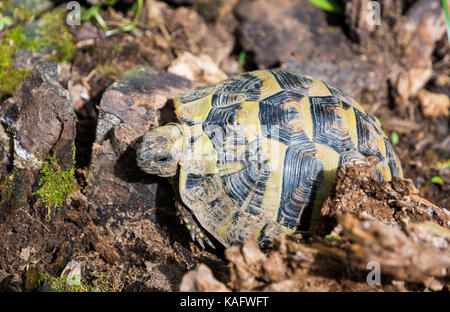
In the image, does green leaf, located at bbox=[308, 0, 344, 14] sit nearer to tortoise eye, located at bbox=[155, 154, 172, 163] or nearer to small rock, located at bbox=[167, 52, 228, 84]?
small rock, located at bbox=[167, 52, 228, 84]

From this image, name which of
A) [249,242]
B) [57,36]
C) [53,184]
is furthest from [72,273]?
[57,36]

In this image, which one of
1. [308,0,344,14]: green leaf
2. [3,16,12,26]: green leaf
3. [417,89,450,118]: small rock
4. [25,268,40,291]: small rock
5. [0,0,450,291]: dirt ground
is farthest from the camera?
[308,0,344,14]: green leaf

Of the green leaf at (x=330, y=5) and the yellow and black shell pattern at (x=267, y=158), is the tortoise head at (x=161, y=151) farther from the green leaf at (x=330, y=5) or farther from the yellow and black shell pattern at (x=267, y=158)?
the green leaf at (x=330, y=5)

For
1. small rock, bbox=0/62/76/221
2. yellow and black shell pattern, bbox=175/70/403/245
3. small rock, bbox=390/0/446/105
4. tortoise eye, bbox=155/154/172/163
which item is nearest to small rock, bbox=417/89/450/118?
small rock, bbox=390/0/446/105

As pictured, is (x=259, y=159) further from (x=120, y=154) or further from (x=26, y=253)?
(x=26, y=253)
